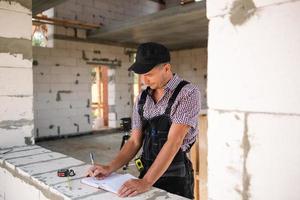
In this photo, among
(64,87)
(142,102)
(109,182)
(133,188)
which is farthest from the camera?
(64,87)

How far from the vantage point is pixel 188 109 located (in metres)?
1.43

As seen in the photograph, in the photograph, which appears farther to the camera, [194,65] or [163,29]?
[194,65]

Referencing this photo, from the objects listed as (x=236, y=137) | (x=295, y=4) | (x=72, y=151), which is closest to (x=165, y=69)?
(x=236, y=137)

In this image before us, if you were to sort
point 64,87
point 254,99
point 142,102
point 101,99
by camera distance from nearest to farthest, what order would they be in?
point 254,99
point 142,102
point 64,87
point 101,99

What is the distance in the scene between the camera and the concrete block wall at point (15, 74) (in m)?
2.16

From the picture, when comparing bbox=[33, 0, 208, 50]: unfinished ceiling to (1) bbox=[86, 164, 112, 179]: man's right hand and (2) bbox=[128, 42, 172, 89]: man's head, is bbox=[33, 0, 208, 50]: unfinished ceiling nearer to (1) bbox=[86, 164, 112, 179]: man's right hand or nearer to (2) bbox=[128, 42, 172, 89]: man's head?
(2) bbox=[128, 42, 172, 89]: man's head

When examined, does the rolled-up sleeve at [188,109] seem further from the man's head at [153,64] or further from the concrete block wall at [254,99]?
the concrete block wall at [254,99]

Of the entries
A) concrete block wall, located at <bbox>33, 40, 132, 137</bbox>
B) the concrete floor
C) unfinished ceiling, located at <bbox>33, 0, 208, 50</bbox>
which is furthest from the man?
concrete block wall, located at <bbox>33, 40, 132, 137</bbox>

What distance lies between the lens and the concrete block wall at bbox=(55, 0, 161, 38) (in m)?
7.50

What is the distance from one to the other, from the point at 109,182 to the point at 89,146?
5.37m

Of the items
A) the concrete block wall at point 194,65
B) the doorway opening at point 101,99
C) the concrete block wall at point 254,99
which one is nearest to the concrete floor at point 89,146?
the doorway opening at point 101,99

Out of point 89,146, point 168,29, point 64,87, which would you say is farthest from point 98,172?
point 64,87

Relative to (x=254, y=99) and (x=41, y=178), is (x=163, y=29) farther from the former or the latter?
(x=254, y=99)

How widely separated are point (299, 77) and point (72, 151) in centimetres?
579
